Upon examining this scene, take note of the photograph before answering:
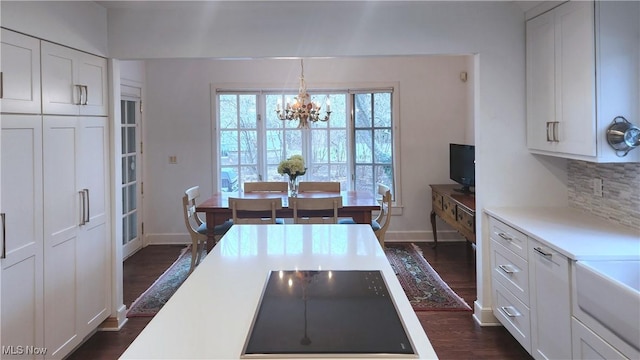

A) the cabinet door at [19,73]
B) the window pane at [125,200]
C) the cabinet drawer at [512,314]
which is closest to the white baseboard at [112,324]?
the cabinet door at [19,73]

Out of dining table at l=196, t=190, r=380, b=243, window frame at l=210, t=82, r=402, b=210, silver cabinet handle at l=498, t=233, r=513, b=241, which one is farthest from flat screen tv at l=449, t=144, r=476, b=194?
silver cabinet handle at l=498, t=233, r=513, b=241

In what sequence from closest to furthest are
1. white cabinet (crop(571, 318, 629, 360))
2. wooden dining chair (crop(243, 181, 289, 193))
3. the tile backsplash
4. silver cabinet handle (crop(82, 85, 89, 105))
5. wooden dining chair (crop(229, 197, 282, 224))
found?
white cabinet (crop(571, 318, 629, 360)) < the tile backsplash < silver cabinet handle (crop(82, 85, 89, 105)) < wooden dining chair (crop(229, 197, 282, 224)) < wooden dining chair (crop(243, 181, 289, 193))

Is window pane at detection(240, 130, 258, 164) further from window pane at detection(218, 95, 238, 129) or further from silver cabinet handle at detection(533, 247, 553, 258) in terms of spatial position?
silver cabinet handle at detection(533, 247, 553, 258)

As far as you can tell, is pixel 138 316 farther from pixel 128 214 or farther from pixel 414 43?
pixel 414 43

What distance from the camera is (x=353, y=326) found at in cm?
118

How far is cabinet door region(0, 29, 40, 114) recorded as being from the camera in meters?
2.10

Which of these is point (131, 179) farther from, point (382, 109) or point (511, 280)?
point (511, 280)

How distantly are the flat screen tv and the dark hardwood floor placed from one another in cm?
90

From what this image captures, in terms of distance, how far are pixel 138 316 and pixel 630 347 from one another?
322 centimetres

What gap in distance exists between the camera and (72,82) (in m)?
2.67

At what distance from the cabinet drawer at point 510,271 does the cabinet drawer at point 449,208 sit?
1524 millimetres

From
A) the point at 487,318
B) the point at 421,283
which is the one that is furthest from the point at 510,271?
the point at 421,283

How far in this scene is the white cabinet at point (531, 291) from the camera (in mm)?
2156

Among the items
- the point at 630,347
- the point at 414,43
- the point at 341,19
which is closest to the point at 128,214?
the point at 341,19
